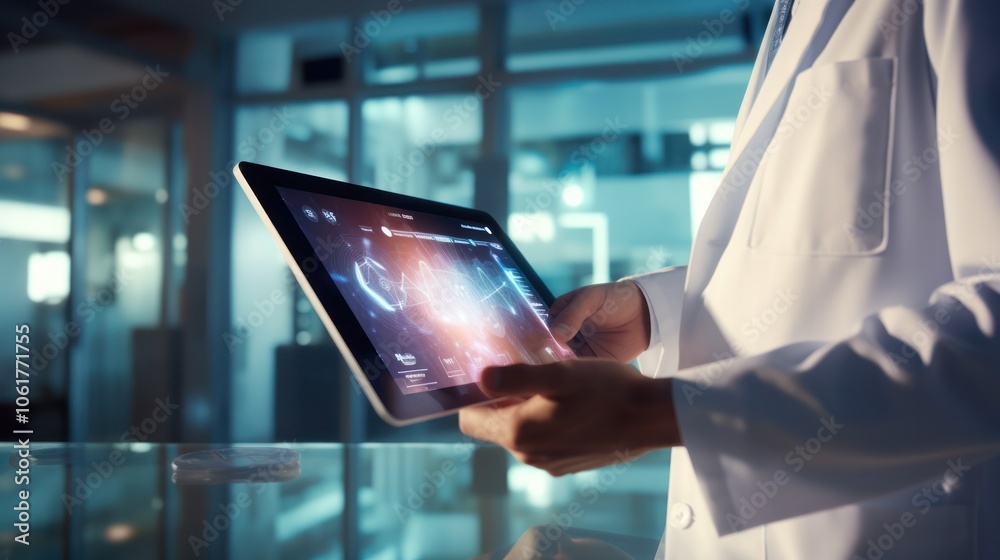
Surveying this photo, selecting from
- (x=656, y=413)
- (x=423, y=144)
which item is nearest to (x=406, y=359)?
(x=656, y=413)

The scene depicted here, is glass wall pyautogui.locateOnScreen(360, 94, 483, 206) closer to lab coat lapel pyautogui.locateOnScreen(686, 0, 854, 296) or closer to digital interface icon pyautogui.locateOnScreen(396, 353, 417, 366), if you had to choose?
lab coat lapel pyautogui.locateOnScreen(686, 0, 854, 296)

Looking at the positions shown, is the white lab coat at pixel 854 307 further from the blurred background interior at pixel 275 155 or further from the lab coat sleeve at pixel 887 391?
the blurred background interior at pixel 275 155

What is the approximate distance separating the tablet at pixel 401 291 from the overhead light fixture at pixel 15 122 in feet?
20.9

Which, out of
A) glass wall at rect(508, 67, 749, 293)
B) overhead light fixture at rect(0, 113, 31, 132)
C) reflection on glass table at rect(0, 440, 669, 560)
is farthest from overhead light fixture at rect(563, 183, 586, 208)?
overhead light fixture at rect(0, 113, 31, 132)

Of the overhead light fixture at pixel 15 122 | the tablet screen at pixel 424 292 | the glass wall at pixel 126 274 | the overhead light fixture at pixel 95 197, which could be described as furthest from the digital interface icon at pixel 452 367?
the overhead light fixture at pixel 15 122

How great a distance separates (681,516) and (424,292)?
43 cm

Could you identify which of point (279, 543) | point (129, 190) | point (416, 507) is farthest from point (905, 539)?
point (129, 190)

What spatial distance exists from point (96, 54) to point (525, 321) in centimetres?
618

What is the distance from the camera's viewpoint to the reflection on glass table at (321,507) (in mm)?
762

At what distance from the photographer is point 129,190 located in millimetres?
5660

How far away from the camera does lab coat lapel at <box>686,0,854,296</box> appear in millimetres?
825

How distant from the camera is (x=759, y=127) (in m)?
0.86

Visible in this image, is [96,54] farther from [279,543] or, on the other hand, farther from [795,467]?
[795,467]

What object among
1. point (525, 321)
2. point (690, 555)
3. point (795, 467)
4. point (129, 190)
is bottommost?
point (690, 555)
